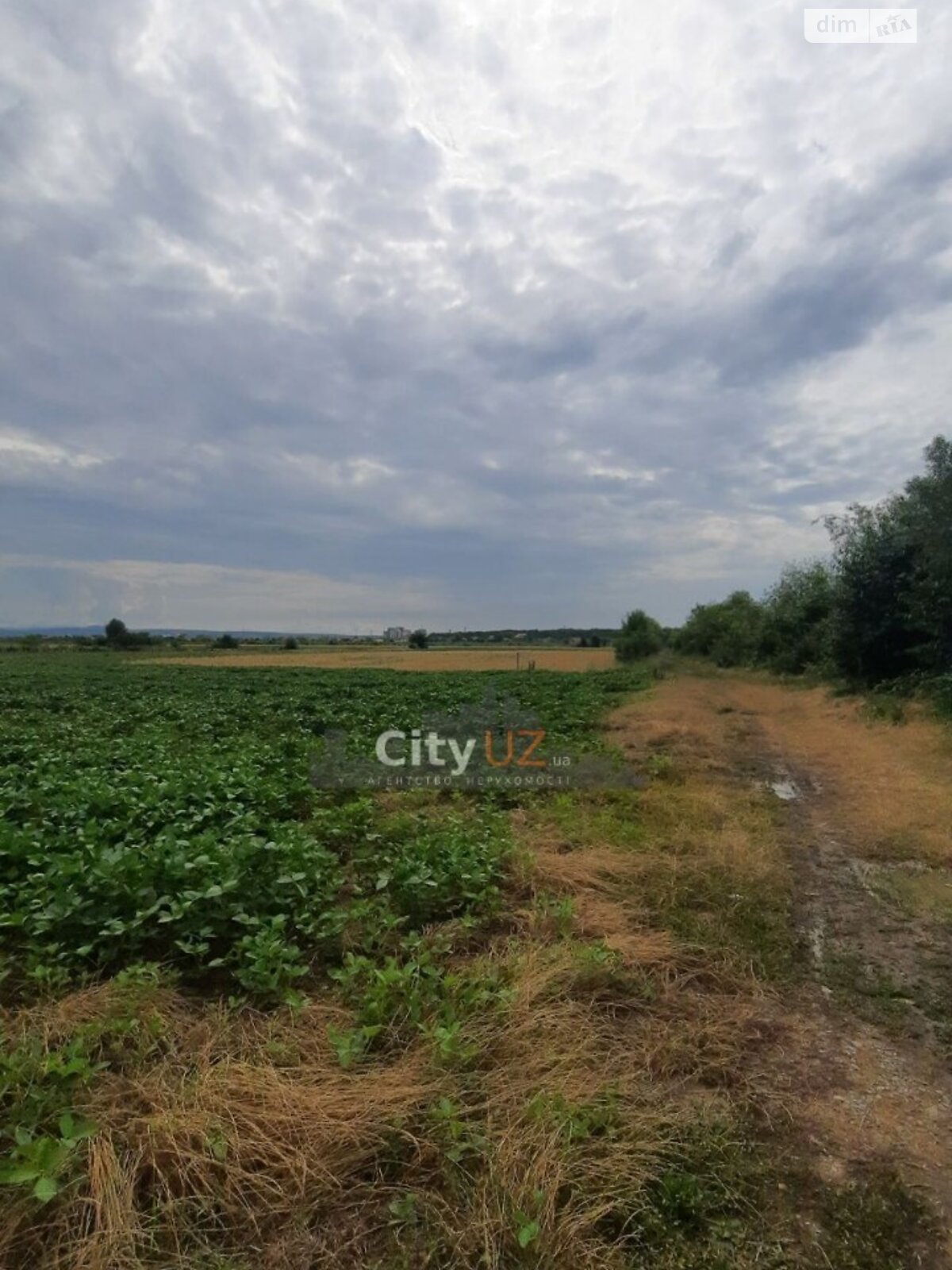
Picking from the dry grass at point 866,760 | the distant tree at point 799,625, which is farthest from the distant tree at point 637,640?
the dry grass at point 866,760

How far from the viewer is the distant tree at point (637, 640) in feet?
152

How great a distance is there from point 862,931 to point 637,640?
4278 centimetres

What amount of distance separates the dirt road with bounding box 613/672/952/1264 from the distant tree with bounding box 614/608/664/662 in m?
33.9

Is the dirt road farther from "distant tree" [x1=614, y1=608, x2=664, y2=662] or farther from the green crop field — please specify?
"distant tree" [x1=614, y1=608, x2=664, y2=662]

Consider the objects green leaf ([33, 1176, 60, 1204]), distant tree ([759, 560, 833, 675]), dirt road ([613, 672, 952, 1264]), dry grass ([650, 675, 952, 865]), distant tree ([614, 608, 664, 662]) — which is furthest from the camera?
distant tree ([614, 608, 664, 662])

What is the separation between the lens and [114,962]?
12.1 ft

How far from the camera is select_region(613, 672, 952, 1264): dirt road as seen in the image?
2.69m

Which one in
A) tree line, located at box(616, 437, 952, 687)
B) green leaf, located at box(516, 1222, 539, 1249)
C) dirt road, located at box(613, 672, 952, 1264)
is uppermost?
tree line, located at box(616, 437, 952, 687)

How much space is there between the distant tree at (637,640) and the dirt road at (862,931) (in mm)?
33947

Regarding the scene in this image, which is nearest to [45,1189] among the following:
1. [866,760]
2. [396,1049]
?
[396,1049]

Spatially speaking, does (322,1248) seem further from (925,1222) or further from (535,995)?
(925,1222)

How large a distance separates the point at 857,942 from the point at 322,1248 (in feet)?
12.6

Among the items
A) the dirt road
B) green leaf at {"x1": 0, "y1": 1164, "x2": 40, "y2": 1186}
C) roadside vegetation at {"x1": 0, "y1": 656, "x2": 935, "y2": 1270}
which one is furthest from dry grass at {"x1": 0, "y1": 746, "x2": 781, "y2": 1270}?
the dirt road

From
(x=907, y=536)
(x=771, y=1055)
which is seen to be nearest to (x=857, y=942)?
(x=771, y=1055)
